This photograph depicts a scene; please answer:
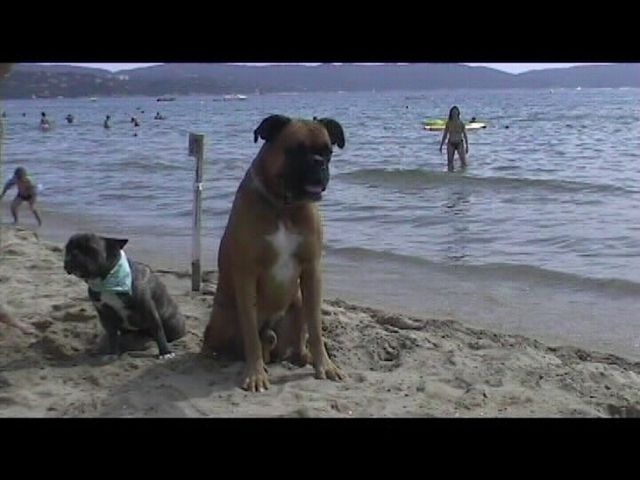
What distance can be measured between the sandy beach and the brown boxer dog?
0.22 metres

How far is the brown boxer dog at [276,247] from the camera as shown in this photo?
4.71 m

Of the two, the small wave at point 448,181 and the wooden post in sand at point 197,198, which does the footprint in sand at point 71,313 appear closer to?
the wooden post in sand at point 197,198

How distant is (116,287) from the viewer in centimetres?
528

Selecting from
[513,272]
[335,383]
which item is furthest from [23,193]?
[335,383]

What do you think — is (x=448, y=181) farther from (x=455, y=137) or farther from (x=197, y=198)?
(x=197, y=198)

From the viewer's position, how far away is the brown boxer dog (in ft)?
15.4

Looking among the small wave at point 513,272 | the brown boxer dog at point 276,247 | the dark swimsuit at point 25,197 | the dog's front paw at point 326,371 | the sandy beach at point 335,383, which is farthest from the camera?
the dark swimsuit at point 25,197

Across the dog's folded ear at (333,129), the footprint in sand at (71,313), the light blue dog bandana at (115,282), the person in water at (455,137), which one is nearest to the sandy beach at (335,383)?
the footprint in sand at (71,313)

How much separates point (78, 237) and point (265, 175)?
1341mm

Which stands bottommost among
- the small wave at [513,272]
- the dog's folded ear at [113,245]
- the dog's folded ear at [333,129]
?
the small wave at [513,272]

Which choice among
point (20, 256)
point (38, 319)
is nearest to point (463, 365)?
point (38, 319)

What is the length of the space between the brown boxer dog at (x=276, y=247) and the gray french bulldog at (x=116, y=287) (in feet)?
1.60

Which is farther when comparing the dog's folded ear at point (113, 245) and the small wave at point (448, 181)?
the small wave at point (448, 181)

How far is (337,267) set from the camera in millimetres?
9820
